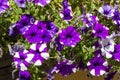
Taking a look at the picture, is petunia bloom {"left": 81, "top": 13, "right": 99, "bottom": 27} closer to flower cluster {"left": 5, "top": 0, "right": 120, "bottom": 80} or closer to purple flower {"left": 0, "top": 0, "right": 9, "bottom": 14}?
flower cluster {"left": 5, "top": 0, "right": 120, "bottom": 80}

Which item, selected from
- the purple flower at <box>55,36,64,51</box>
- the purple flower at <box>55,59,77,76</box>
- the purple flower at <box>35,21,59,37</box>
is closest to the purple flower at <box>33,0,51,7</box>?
the purple flower at <box>35,21,59,37</box>

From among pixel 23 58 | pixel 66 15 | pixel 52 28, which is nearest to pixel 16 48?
pixel 23 58

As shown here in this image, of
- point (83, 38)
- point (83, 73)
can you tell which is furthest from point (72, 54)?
point (83, 73)

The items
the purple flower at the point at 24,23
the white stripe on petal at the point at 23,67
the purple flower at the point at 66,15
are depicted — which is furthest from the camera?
the purple flower at the point at 66,15

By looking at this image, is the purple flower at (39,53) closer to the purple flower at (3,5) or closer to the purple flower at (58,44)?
the purple flower at (58,44)

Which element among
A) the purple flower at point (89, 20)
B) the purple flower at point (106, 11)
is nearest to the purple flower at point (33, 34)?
the purple flower at point (89, 20)
